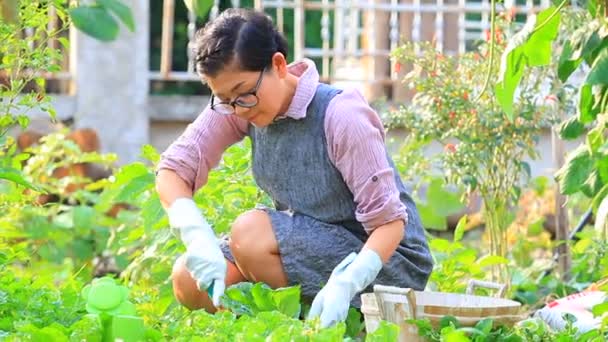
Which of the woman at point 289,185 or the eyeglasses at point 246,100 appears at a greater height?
the eyeglasses at point 246,100

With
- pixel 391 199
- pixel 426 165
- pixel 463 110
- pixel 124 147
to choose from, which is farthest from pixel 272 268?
pixel 124 147

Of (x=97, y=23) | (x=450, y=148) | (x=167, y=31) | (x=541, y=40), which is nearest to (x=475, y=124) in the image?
(x=450, y=148)

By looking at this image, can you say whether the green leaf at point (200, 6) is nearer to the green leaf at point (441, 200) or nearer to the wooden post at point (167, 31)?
the green leaf at point (441, 200)

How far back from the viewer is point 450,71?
3873mm

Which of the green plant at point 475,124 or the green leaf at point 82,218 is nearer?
the green plant at point 475,124

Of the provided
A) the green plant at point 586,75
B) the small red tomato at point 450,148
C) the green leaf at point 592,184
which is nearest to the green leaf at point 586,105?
the green plant at point 586,75

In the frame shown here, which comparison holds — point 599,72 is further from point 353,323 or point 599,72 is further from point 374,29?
point 374,29

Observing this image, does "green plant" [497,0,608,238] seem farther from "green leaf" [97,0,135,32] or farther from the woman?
"green leaf" [97,0,135,32]

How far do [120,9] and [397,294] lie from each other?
1.45 metres

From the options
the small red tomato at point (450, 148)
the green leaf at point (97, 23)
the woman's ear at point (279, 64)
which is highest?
the green leaf at point (97, 23)

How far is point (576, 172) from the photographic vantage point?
2.69 m

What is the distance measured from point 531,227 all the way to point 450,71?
3.91ft

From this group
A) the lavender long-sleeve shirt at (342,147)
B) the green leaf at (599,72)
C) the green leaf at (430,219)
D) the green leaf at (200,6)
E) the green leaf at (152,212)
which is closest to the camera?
the green leaf at (200,6)

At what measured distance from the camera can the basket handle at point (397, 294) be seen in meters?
2.34
